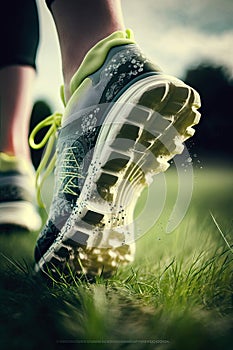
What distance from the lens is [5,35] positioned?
106 cm

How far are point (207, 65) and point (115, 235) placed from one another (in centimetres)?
29

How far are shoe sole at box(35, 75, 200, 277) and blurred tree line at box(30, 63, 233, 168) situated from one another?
4 centimetres

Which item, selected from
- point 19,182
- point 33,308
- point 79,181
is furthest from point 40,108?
point 33,308

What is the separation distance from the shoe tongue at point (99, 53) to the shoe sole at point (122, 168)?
92 mm

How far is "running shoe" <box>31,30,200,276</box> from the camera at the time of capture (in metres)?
0.76

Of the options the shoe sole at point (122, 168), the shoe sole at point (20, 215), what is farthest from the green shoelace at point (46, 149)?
the shoe sole at point (122, 168)

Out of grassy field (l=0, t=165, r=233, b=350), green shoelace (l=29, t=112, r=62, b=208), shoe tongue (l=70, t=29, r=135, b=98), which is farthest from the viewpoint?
green shoelace (l=29, t=112, r=62, b=208)

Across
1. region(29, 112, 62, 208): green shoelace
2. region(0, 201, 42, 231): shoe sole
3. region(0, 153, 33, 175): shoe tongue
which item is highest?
region(29, 112, 62, 208): green shoelace

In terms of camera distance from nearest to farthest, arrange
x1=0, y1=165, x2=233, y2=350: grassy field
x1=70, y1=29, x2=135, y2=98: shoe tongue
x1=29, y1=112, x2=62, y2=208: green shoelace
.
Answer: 1. x1=0, y1=165, x2=233, y2=350: grassy field
2. x1=70, y1=29, x2=135, y2=98: shoe tongue
3. x1=29, y1=112, x2=62, y2=208: green shoelace

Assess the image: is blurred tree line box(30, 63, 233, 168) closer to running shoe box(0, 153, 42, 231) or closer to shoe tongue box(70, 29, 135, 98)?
shoe tongue box(70, 29, 135, 98)

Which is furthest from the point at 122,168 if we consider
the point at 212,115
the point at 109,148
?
the point at 212,115

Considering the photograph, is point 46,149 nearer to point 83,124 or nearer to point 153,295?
point 83,124

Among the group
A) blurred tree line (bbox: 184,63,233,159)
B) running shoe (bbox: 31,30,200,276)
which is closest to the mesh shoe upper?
running shoe (bbox: 31,30,200,276)

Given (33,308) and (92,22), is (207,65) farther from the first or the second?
(33,308)
